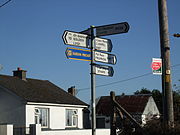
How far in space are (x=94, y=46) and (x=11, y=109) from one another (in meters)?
19.8

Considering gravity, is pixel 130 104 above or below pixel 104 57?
below

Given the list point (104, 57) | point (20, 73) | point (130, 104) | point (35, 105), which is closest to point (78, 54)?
point (104, 57)

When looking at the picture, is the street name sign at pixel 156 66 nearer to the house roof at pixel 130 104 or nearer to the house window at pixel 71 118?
the house window at pixel 71 118

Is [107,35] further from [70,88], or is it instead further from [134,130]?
[70,88]

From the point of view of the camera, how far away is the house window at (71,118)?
3064 cm

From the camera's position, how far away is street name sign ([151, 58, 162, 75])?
33.9 feet

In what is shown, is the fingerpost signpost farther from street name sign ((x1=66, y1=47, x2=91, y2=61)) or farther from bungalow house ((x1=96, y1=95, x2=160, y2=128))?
bungalow house ((x1=96, y1=95, x2=160, y2=128))

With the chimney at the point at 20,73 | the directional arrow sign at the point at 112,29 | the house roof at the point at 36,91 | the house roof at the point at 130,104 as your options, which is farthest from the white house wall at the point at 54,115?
the directional arrow sign at the point at 112,29

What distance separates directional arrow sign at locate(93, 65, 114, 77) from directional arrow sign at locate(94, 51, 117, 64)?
145 millimetres

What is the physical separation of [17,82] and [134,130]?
63.4 ft

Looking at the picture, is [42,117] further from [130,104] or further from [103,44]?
[130,104]

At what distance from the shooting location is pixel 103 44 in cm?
893

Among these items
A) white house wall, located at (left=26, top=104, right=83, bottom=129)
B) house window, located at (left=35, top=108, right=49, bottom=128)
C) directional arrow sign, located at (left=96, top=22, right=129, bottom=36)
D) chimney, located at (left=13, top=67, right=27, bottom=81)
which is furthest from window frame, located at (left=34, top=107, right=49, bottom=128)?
directional arrow sign, located at (left=96, top=22, right=129, bottom=36)

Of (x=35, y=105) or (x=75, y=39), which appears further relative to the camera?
(x=35, y=105)
